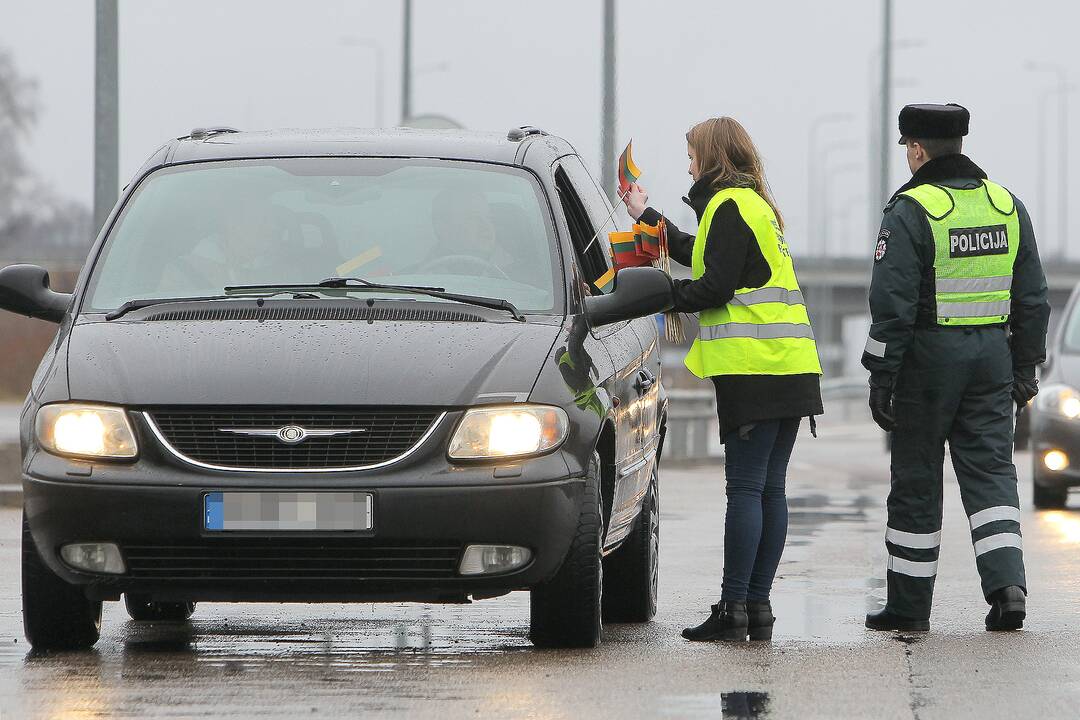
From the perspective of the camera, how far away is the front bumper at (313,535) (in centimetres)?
681

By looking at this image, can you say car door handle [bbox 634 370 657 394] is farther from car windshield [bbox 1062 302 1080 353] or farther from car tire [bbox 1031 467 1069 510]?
car windshield [bbox 1062 302 1080 353]

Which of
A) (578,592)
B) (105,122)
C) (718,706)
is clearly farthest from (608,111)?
(718,706)

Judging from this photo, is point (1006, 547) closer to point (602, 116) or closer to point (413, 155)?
point (413, 155)

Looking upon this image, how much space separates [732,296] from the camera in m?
7.96

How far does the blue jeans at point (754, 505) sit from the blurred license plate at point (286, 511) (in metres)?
1.67

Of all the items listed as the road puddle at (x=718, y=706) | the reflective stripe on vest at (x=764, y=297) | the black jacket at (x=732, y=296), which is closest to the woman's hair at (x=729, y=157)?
the black jacket at (x=732, y=296)

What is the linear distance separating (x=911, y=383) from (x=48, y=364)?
317 cm

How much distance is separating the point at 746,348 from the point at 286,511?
195 centimetres

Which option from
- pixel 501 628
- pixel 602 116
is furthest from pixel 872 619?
pixel 602 116

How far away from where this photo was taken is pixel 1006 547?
8375 mm

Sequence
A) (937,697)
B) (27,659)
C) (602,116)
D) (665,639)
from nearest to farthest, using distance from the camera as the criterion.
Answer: (937,697) → (27,659) → (665,639) → (602,116)

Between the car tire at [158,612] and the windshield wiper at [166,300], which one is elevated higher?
the windshield wiper at [166,300]

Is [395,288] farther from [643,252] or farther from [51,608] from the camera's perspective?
[51,608]

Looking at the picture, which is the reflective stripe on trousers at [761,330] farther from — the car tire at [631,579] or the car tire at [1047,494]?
the car tire at [1047,494]
